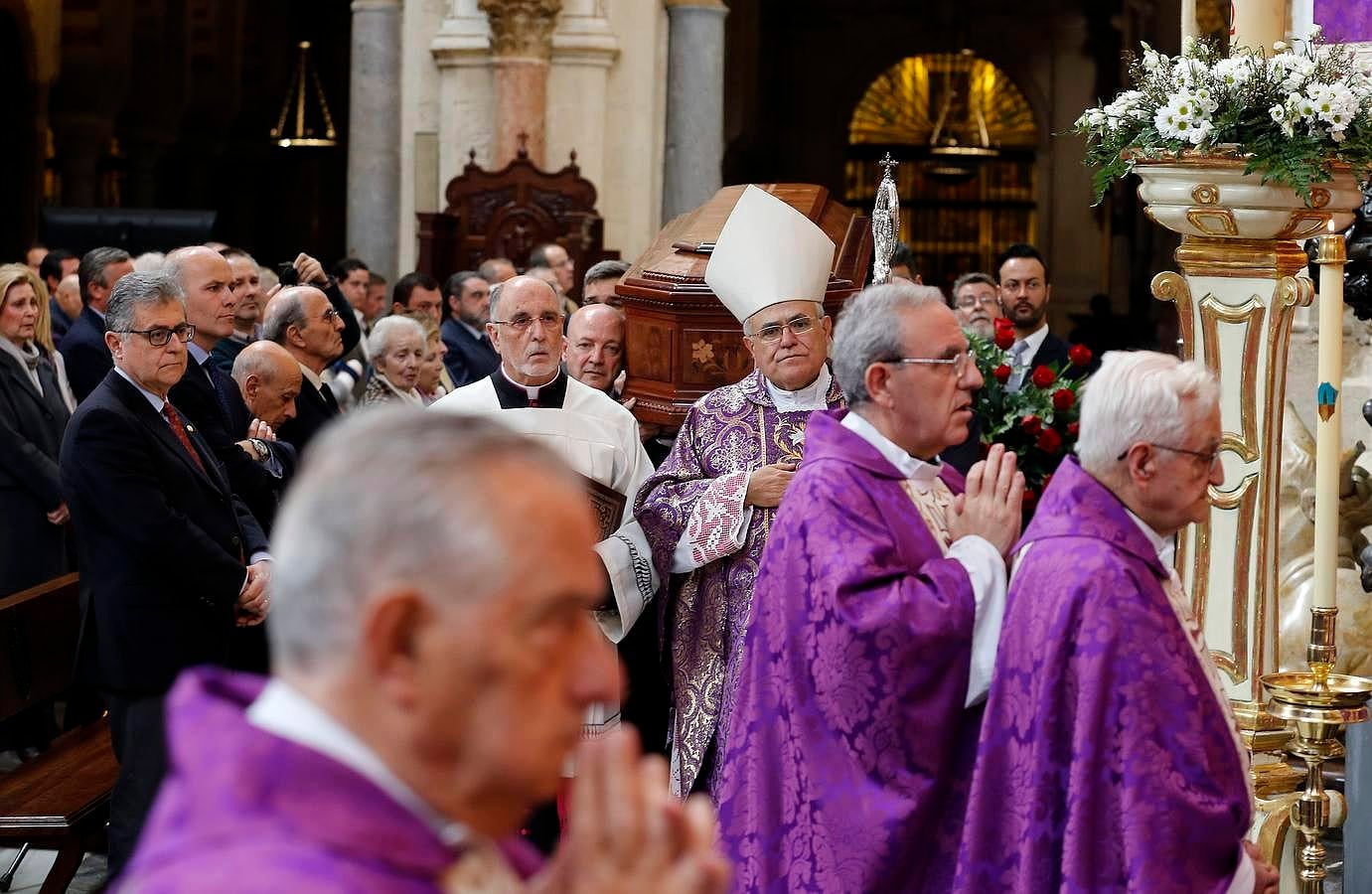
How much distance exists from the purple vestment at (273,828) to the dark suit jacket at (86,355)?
6.15 meters

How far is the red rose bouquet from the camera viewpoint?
4.04 m

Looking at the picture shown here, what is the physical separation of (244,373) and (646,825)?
445 cm

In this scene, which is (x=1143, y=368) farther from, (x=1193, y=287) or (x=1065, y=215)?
(x=1065, y=215)

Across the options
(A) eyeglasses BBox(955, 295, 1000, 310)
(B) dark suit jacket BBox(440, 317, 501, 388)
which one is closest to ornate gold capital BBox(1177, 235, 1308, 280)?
(A) eyeglasses BBox(955, 295, 1000, 310)

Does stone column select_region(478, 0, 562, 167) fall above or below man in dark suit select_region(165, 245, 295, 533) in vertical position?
above

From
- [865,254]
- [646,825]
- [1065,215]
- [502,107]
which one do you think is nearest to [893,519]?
[646,825]

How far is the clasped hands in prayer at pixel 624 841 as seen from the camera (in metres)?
1.42

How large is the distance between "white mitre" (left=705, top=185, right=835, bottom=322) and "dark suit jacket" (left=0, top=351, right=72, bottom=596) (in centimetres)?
311

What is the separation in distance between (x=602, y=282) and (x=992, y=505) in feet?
12.8

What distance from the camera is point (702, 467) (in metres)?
4.64

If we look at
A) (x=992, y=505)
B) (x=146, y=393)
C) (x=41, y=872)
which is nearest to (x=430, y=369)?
(x=41, y=872)

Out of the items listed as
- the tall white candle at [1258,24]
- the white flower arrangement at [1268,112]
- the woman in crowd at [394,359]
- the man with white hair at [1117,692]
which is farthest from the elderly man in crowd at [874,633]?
the woman in crowd at [394,359]

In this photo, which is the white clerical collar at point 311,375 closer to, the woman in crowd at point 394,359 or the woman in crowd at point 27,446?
the woman in crowd at point 394,359

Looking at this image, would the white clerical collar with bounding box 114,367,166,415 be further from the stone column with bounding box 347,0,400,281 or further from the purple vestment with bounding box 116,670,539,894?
the stone column with bounding box 347,0,400,281
